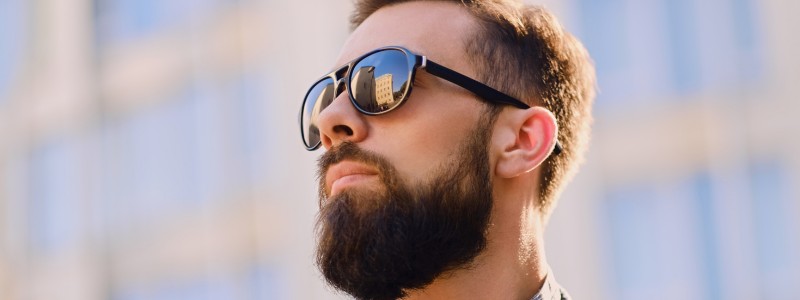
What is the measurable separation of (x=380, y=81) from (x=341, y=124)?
157 millimetres

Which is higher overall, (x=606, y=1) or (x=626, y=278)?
(x=606, y=1)

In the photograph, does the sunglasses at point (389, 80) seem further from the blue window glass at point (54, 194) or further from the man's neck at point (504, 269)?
the blue window glass at point (54, 194)

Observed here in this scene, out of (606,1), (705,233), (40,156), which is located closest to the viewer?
(705,233)

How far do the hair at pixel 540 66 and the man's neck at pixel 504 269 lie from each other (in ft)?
0.62

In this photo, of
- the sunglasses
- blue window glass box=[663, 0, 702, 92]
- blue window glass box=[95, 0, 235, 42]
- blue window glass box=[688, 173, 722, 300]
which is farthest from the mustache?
blue window glass box=[95, 0, 235, 42]

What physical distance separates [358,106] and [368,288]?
0.50 metres

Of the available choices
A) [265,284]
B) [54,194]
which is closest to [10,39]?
[54,194]

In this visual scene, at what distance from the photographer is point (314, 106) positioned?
12.1 feet

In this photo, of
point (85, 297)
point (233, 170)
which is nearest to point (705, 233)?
point (233, 170)

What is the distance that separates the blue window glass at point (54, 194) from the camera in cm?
2238

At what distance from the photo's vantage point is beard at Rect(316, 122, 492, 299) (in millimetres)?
3275

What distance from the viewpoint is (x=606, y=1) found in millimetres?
13281

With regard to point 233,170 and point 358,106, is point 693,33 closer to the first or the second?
point 233,170

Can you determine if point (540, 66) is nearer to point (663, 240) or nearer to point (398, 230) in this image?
point (398, 230)
